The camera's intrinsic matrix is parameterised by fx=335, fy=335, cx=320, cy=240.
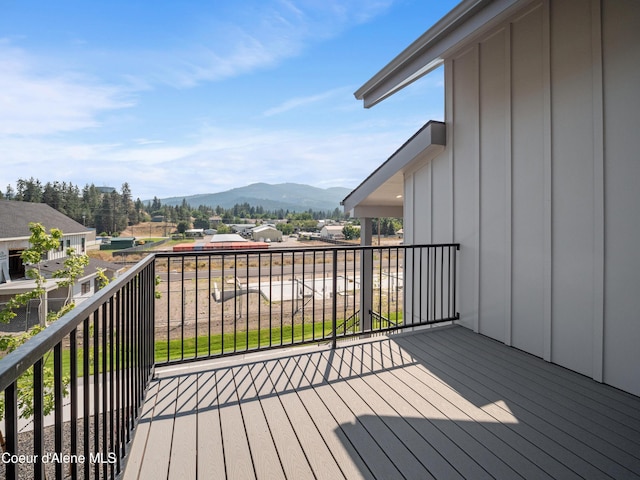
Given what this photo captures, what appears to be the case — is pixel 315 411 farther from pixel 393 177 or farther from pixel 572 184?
pixel 393 177

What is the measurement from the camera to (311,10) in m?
9.26

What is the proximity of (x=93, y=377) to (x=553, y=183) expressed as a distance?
11.1 ft

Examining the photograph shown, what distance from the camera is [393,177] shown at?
15.5 feet

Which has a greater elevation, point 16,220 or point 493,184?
point 493,184

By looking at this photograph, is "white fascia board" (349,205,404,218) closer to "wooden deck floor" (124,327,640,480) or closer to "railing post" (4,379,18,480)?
"wooden deck floor" (124,327,640,480)

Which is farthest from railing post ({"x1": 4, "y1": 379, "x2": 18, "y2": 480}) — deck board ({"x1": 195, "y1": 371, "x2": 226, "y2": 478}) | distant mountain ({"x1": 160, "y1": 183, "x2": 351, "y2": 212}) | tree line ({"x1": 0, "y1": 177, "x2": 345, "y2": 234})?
distant mountain ({"x1": 160, "y1": 183, "x2": 351, "y2": 212})

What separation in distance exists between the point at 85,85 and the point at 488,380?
33.0 metres

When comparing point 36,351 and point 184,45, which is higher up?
point 184,45

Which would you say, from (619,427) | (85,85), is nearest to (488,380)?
(619,427)

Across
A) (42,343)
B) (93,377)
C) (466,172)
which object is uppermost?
(466,172)

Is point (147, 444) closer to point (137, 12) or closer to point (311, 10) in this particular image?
point (311, 10)

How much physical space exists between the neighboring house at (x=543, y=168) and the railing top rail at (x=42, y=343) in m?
2.98

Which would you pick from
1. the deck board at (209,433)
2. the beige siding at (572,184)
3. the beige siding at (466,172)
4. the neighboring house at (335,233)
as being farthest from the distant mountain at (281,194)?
the deck board at (209,433)

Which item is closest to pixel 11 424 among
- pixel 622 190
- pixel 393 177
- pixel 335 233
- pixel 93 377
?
pixel 93 377
